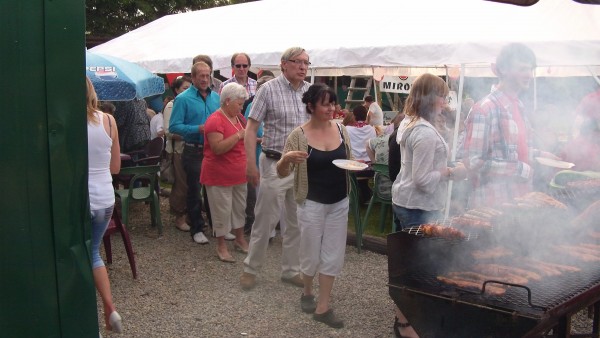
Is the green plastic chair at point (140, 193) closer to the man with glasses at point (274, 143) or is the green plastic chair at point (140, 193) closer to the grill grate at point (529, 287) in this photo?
the man with glasses at point (274, 143)

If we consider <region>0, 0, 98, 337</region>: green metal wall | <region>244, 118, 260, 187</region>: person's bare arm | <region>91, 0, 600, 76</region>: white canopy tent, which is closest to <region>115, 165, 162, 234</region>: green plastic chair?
<region>244, 118, 260, 187</region>: person's bare arm

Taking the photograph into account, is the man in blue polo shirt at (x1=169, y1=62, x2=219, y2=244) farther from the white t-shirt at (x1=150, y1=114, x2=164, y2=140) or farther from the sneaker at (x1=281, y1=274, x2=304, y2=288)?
the white t-shirt at (x1=150, y1=114, x2=164, y2=140)

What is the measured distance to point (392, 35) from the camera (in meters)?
9.10

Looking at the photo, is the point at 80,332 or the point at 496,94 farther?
the point at 496,94

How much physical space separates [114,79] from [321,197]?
12.4ft

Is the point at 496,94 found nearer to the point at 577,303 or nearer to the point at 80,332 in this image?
the point at 577,303

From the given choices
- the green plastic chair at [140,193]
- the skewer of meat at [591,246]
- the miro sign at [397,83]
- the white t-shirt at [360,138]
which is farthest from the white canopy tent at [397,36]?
the green plastic chair at [140,193]

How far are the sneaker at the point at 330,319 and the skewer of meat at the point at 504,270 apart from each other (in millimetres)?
1439

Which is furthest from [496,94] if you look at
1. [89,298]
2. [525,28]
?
[525,28]

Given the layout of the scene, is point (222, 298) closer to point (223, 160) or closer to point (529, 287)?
point (223, 160)

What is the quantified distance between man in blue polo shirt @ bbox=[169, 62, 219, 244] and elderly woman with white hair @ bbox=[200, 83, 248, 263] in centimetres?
68

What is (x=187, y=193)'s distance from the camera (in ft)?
24.8

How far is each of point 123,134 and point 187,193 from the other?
1.72m

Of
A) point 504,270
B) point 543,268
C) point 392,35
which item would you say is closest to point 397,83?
point 392,35
